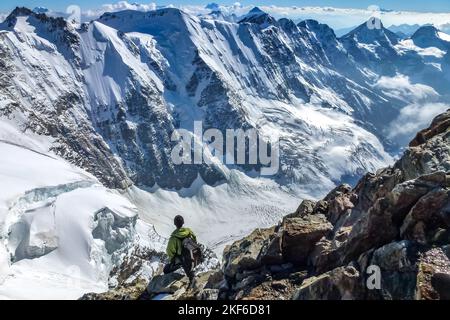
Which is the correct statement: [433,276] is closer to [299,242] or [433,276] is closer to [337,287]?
[337,287]

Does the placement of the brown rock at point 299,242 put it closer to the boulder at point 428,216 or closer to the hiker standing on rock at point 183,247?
the hiker standing on rock at point 183,247

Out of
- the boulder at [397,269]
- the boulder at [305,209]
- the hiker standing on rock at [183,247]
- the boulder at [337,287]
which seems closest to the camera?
the boulder at [397,269]

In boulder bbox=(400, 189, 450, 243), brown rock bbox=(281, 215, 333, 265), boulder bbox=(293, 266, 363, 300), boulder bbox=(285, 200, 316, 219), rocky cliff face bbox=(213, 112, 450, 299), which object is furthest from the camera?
boulder bbox=(285, 200, 316, 219)

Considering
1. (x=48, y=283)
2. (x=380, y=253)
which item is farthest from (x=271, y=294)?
(x=48, y=283)

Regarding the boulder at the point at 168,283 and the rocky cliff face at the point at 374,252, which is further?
the boulder at the point at 168,283

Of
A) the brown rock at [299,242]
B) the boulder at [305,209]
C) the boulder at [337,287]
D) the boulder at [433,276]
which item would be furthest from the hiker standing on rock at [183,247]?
the boulder at [433,276]

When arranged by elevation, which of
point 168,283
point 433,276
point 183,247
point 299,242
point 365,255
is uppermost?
point 299,242

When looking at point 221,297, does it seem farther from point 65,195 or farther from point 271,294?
point 65,195

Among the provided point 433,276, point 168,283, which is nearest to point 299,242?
point 168,283

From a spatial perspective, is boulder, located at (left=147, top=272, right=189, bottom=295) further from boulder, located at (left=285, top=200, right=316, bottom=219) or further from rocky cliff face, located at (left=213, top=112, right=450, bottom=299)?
boulder, located at (left=285, top=200, right=316, bottom=219)

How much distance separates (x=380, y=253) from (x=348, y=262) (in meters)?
1.97

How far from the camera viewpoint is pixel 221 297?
2258 centimetres

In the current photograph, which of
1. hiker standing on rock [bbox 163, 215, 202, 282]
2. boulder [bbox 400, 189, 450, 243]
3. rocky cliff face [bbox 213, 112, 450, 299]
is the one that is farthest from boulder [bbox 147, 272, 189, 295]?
boulder [bbox 400, 189, 450, 243]

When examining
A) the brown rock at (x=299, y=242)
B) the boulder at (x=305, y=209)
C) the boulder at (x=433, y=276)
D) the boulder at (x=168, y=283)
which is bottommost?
the boulder at (x=168, y=283)
